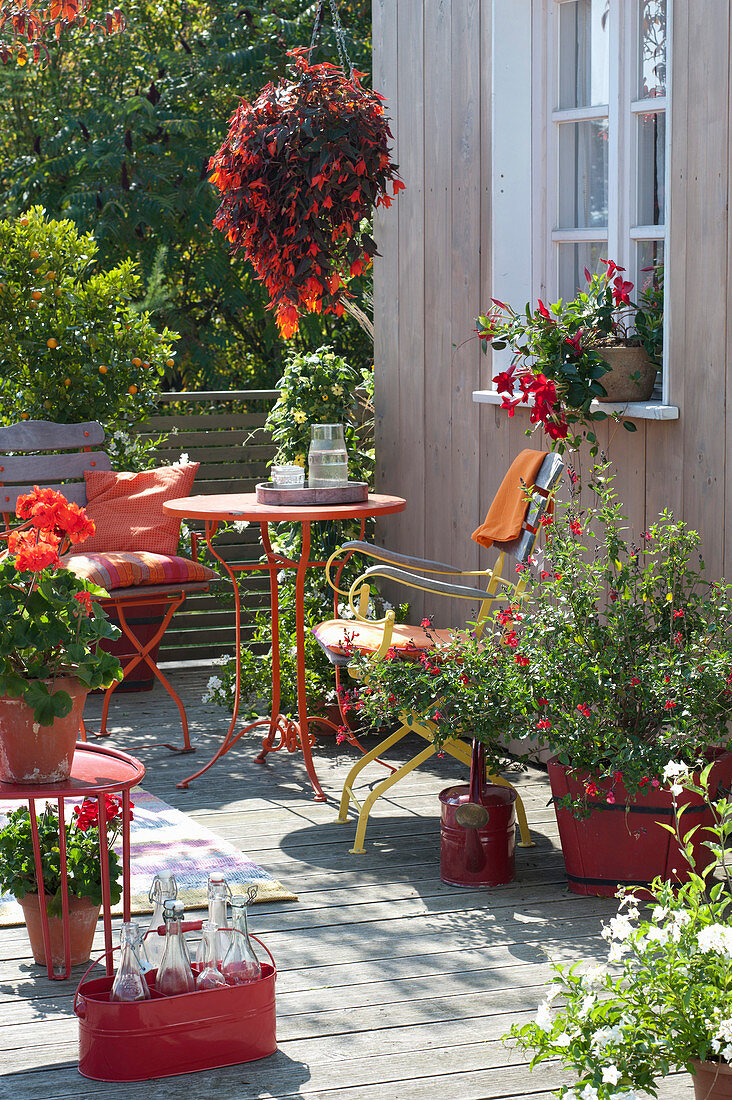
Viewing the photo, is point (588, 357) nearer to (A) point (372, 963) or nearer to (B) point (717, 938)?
(A) point (372, 963)

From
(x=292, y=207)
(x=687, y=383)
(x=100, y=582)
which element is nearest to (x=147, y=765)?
(x=100, y=582)

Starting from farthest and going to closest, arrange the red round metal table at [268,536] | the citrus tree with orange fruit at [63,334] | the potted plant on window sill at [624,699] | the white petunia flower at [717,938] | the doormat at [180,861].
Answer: the citrus tree with orange fruit at [63,334]
the red round metal table at [268,536]
the doormat at [180,861]
the potted plant on window sill at [624,699]
the white petunia flower at [717,938]

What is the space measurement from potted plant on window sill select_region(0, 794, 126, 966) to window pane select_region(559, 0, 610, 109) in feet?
Answer: 8.34

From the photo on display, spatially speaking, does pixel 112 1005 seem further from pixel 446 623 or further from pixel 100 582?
pixel 446 623

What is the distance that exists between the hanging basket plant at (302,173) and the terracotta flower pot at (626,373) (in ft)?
3.40

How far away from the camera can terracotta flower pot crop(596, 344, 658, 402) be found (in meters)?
3.58

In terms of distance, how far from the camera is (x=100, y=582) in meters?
4.45

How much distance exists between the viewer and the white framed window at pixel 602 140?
377cm

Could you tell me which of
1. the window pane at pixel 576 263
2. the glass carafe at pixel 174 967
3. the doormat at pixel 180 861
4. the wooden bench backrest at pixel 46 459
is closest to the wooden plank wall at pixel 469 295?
the window pane at pixel 576 263

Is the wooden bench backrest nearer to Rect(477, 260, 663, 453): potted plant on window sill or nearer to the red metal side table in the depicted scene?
Rect(477, 260, 663, 453): potted plant on window sill

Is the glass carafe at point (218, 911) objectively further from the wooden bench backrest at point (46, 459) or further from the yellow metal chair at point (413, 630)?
the wooden bench backrest at point (46, 459)

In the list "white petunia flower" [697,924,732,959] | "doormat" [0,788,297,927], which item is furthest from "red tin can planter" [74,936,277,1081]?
"white petunia flower" [697,924,732,959]

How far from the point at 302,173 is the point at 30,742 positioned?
221 cm

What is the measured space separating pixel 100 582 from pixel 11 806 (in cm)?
83
